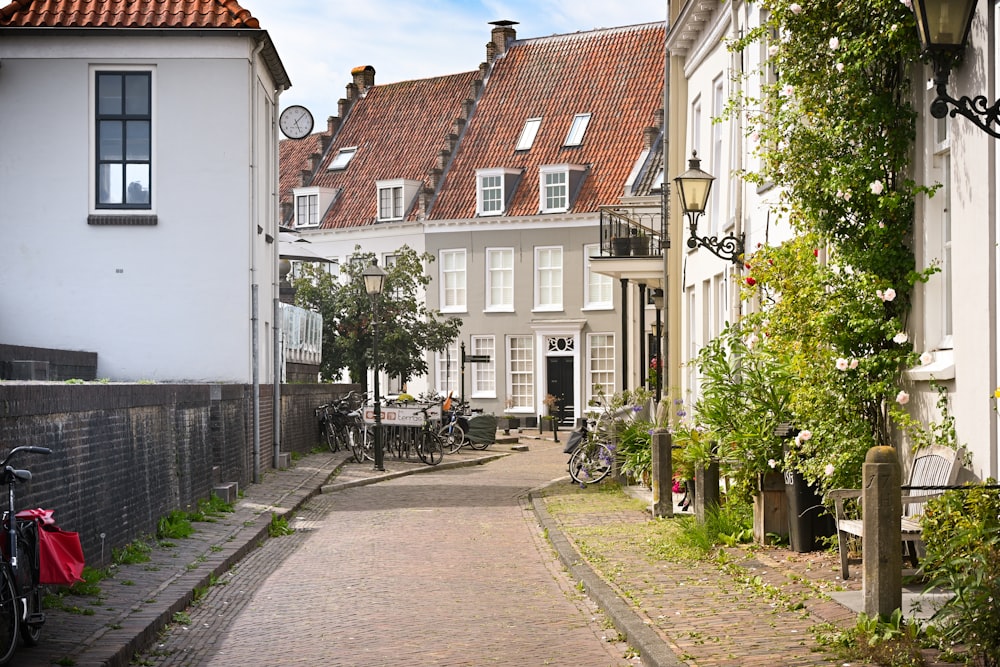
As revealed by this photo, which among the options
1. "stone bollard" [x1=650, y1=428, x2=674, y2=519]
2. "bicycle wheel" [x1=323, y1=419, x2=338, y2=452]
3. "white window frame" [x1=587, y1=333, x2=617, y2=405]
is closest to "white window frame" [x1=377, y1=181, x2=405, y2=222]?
"white window frame" [x1=587, y1=333, x2=617, y2=405]

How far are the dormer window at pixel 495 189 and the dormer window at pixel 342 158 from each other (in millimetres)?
7360

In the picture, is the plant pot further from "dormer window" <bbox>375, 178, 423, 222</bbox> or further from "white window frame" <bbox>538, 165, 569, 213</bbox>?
"dormer window" <bbox>375, 178, 423, 222</bbox>

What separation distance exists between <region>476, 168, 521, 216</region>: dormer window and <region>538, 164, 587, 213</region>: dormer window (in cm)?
112

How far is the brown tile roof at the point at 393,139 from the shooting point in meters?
54.3

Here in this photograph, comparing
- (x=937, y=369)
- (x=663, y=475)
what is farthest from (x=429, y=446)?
(x=937, y=369)

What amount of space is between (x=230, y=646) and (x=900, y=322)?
563 centimetres

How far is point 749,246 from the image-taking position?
58.6ft

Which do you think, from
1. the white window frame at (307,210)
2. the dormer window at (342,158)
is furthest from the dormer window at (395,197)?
the dormer window at (342,158)

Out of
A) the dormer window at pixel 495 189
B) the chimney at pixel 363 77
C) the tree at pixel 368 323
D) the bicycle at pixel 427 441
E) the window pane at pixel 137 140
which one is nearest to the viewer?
the window pane at pixel 137 140

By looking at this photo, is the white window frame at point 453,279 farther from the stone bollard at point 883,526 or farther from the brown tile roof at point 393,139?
the stone bollard at point 883,526

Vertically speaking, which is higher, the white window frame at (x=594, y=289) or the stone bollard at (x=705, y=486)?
the white window frame at (x=594, y=289)

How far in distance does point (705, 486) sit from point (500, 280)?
37250 millimetres

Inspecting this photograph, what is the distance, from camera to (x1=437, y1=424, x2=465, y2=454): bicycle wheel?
34500 mm

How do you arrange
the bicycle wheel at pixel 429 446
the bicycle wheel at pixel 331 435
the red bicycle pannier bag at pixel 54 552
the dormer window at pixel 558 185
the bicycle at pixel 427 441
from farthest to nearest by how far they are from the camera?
the dormer window at pixel 558 185
the bicycle wheel at pixel 331 435
the bicycle wheel at pixel 429 446
the bicycle at pixel 427 441
the red bicycle pannier bag at pixel 54 552
